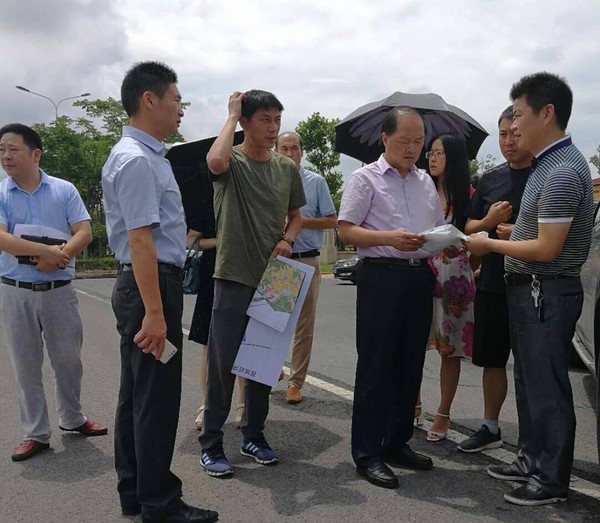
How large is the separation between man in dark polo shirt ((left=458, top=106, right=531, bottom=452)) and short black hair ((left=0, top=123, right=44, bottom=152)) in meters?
2.74

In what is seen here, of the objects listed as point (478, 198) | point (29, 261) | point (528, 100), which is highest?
point (528, 100)

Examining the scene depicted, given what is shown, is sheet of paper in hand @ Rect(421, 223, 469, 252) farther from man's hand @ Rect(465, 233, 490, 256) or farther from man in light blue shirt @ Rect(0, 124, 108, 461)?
man in light blue shirt @ Rect(0, 124, 108, 461)

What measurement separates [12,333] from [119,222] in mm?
1590

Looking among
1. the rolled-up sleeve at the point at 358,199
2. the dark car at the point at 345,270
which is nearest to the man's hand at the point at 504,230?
the rolled-up sleeve at the point at 358,199

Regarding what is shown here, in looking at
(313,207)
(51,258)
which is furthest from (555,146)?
(51,258)

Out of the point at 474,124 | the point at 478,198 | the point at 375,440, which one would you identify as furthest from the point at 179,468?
the point at 474,124

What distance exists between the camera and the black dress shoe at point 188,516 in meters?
2.78

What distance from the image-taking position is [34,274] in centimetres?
385

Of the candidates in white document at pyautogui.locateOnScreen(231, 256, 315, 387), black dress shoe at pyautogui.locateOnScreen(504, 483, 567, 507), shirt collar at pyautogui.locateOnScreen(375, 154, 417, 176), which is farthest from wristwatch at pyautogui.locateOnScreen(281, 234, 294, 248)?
black dress shoe at pyautogui.locateOnScreen(504, 483, 567, 507)

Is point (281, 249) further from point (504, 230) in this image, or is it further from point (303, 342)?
point (303, 342)

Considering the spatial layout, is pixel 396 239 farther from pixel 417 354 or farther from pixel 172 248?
pixel 172 248

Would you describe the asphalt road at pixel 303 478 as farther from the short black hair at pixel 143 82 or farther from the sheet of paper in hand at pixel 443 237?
the short black hair at pixel 143 82

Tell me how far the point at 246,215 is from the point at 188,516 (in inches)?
61.5

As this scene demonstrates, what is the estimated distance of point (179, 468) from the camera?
3.56 metres
